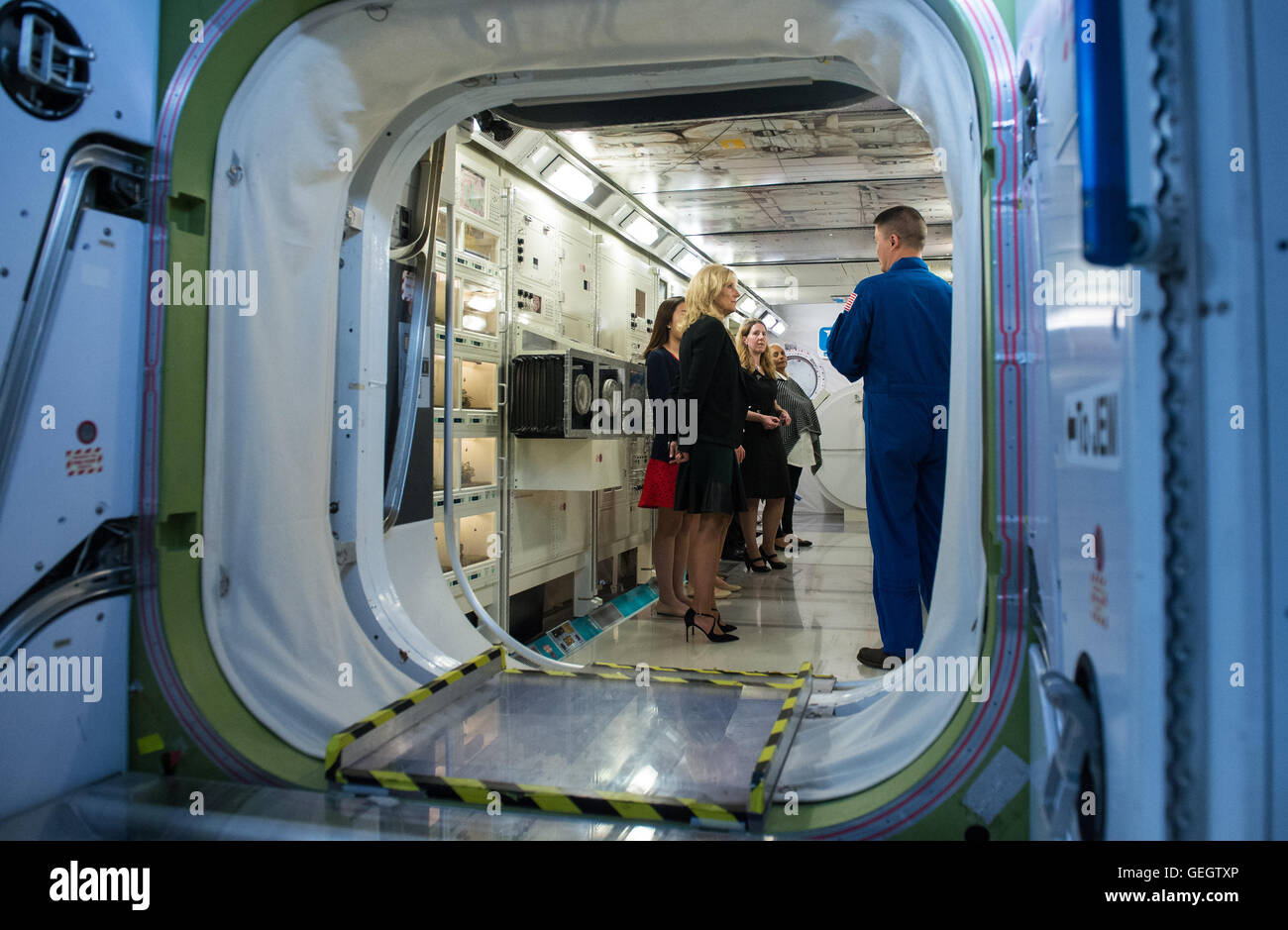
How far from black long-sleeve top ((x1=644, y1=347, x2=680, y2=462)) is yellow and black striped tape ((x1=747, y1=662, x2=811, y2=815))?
2.46 metres

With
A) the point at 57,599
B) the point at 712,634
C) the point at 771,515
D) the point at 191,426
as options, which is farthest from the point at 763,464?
the point at 57,599

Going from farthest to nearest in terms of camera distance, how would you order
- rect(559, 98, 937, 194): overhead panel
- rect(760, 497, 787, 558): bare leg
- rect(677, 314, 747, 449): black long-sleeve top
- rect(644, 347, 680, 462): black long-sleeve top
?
rect(760, 497, 787, 558): bare leg → rect(644, 347, 680, 462): black long-sleeve top → rect(559, 98, 937, 194): overhead panel → rect(677, 314, 747, 449): black long-sleeve top

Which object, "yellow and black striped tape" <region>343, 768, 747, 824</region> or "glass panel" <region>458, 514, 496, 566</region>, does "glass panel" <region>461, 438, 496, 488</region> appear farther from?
"yellow and black striped tape" <region>343, 768, 747, 824</region>

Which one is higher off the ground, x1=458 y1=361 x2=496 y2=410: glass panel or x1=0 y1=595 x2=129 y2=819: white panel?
x1=458 y1=361 x2=496 y2=410: glass panel

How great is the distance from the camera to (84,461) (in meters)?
2.53

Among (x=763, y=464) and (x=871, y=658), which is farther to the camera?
(x=763, y=464)

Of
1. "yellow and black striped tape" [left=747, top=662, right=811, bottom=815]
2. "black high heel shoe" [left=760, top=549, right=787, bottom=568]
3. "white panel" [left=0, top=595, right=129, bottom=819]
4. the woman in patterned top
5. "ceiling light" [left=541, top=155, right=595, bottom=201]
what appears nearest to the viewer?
"yellow and black striped tape" [left=747, top=662, right=811, bottom=815]

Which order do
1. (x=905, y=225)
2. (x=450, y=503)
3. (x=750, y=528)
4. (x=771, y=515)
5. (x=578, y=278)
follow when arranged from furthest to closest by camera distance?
(x=771, y=515), (x=750, y=528), (x=578, y=278), (x=450, y=503), (x=905, y=225)

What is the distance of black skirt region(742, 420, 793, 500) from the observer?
7250 millimetres

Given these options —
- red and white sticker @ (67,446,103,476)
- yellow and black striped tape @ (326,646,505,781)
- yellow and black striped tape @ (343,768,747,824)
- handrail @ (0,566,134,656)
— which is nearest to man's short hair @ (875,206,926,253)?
yellow and black striped tape @ (326,646,505,781)

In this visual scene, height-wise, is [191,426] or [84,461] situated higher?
[191,426]

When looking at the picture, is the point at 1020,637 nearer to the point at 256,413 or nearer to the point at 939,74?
the point at 939,74

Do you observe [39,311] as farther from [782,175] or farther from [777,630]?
[782,175]

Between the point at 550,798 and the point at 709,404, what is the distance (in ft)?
9.10
